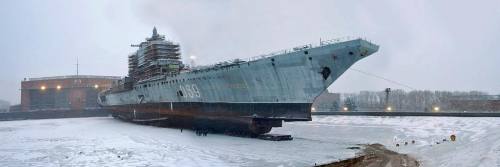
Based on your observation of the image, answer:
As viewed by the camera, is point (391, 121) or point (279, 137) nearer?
point (279, 137)

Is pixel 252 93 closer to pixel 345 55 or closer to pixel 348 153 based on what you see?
pixel 345 55

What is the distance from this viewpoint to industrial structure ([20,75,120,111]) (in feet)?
302

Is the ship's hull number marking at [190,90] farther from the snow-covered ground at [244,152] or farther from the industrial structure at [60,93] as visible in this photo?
the industrial structure at [60,93]

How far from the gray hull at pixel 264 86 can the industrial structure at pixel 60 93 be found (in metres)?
67.5

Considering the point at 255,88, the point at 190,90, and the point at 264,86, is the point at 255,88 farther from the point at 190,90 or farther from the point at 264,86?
the point at 190,90

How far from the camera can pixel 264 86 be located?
83.7ft

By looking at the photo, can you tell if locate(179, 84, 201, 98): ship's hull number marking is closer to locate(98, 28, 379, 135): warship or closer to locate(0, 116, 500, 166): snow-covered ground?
locate(98, 28, 379, 135): warship

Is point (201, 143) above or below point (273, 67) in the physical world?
below

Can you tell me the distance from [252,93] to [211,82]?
3.98 metres

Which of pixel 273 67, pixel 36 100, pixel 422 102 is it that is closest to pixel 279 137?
pixel 273 67

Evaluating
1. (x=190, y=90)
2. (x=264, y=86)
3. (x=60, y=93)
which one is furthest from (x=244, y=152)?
(x=60, y=93)

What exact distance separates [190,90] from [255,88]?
733cm

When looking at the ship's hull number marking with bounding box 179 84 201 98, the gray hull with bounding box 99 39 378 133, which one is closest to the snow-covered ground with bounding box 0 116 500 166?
the gray hull with bounding box 99 39 378 133

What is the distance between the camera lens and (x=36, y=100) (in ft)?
306
